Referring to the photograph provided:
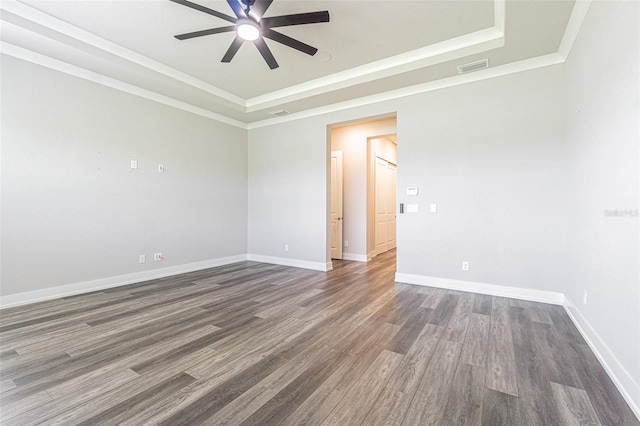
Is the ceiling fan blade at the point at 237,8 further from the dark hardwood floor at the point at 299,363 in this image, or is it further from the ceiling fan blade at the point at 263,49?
the dark hardwood floor at the point at 299,363

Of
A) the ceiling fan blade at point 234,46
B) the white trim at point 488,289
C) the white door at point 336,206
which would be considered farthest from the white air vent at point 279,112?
the white trim at point 488,289

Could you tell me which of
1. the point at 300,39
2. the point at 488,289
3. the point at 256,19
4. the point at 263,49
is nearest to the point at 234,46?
the point at 263,49

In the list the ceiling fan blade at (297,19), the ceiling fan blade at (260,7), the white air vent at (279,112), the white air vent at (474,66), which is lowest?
the ceiling fan blade at (297,19)

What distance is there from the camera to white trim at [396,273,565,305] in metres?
3.26

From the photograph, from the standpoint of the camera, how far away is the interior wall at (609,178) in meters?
Result: 1.60

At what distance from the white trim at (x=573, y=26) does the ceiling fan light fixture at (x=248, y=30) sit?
9.36 ft

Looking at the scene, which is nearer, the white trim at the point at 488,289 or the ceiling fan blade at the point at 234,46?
the ceiling fan blade at the point at 234,46

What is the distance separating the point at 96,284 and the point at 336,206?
4.43 meters

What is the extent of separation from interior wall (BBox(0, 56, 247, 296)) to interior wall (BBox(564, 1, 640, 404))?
530 centimetres

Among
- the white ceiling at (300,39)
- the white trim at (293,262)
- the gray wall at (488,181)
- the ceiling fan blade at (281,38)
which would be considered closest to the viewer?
the ceiling fan blade at (281,38)

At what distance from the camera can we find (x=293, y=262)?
18.0 feet

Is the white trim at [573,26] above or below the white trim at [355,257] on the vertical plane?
above

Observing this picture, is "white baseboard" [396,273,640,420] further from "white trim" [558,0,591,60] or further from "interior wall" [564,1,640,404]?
"white trim" [558,0,591,60]

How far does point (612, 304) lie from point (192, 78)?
17.6 ft
